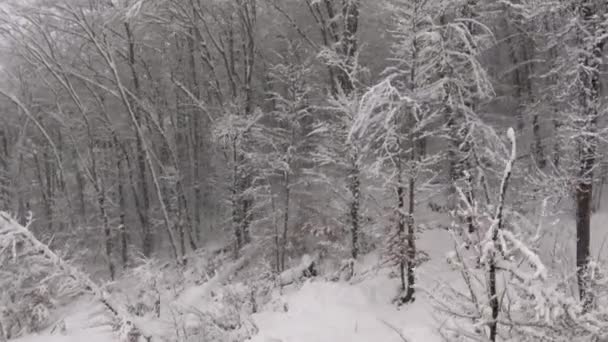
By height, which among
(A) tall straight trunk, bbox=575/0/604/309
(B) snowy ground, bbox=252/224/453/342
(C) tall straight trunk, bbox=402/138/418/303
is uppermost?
(A) tall straight trunk, bbox=575/0/604/309

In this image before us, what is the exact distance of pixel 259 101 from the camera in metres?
20.6

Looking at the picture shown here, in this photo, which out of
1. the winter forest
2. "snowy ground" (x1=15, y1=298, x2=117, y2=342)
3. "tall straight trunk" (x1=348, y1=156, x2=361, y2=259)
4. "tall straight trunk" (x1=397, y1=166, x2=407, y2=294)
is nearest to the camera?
the winter forest

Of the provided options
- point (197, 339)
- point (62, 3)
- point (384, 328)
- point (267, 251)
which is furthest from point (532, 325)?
point (62, 3)

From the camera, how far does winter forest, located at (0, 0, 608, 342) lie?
4539 millimetres

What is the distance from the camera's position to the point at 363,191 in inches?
481

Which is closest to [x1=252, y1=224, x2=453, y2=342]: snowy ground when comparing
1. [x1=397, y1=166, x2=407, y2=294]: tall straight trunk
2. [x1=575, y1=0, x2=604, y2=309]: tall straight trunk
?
[x1=397, y1=166, x2=407, y2=294]: tall straight trunk

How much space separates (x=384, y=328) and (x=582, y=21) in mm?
6975

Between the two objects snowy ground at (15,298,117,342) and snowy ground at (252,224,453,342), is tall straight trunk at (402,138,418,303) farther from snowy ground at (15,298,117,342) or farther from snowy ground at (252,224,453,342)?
snowy ground at (15,298,117,342)

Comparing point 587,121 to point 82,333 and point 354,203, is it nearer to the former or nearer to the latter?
point 354,203

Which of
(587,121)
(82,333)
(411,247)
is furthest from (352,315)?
(587,121)

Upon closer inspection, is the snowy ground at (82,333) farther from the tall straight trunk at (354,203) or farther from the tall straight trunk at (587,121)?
the tall straight trunk at (587,121)

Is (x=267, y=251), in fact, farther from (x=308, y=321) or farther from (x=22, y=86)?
(x=22, y=86)

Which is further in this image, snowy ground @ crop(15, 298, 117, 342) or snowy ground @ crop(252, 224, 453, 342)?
snowy ground @ crop(15, 298, 117, 342)

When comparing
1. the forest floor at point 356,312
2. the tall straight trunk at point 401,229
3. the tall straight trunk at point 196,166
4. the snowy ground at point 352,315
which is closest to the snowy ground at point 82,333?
the forest floor at point 356,312
